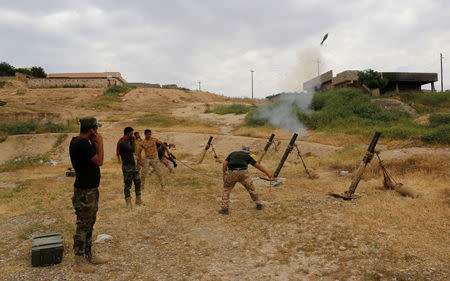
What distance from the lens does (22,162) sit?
1681cm

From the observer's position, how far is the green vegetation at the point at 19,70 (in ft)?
160

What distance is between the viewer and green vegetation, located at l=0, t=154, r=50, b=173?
15.7m

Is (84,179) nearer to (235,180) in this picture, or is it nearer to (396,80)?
(235,180)

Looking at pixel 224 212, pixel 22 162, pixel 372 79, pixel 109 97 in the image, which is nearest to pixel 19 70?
pixel 109 97

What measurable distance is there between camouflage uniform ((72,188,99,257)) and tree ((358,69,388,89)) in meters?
27.7

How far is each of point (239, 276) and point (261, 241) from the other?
129 cm

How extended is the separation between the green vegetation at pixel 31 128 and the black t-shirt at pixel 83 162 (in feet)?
67.8

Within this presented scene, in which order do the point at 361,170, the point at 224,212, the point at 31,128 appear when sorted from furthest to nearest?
the point at 31,128 < the point at 361,170 < the point at 224,212

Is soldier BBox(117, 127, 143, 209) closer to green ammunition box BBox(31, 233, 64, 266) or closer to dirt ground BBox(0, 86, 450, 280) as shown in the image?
dirt ground BBox(0, 86, 450, 280)

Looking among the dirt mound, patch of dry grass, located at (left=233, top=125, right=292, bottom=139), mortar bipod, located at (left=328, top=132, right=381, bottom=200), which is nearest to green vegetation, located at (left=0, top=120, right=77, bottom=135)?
patch of dry grass, located at (left=233, top=125, right=292, bottom=139)

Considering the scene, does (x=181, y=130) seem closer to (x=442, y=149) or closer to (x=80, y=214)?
(x=442, y=149)

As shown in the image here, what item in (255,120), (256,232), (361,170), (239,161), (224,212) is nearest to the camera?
(256,232)

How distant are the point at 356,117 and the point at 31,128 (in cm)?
2372

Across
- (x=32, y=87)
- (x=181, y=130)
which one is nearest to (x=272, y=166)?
(x=181, y=130)
